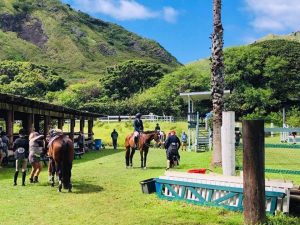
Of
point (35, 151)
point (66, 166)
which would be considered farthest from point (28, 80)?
point (66, 166)

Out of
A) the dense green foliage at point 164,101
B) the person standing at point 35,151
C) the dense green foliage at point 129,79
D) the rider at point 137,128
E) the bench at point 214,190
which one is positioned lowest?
the bench at point 214,190

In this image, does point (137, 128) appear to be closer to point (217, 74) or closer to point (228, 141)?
point (217, 74)

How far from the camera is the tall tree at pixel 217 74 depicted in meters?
16.9

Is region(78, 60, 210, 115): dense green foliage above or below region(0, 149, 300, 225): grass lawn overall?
above

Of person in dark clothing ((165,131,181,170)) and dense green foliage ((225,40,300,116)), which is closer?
person in dark clothing ((165,131,181,170))

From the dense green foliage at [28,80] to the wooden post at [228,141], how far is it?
241 ft

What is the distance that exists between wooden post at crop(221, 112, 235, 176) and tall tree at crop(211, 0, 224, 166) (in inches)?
228

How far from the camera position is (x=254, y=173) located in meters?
7.50

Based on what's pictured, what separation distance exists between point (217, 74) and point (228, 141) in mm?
6303

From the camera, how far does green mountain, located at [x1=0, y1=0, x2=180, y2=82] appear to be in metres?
132

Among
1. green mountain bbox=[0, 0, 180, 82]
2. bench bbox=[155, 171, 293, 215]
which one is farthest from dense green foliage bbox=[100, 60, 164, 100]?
bench bbox=[155, 171, 293, 215]

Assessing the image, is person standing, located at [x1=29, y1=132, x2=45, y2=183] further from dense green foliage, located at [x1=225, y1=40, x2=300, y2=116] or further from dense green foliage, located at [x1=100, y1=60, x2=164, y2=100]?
dense green foliage, located at [x1=100, y1=60, x2=164, y2=100]

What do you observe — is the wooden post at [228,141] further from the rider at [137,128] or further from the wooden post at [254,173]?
the rider at [137,128]

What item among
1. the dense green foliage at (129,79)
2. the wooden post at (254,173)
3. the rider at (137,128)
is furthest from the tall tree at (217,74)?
the dense green foliage at (129,79)
